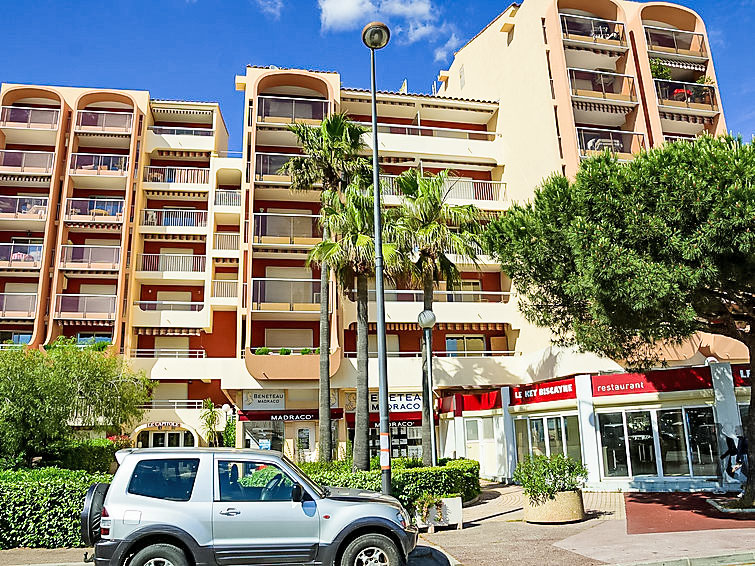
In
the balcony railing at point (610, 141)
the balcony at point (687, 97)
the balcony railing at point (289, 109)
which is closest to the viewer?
the balcony railing at point (610, 141)

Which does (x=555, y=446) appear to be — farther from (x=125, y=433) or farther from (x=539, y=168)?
(x=125, y=433)

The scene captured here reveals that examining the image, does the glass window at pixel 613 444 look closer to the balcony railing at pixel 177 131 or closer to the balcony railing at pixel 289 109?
the balcony railing at pixel 289 109

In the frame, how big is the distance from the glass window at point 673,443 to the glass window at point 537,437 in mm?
4154

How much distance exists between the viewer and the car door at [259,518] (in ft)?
25.1

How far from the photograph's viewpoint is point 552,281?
625 inches

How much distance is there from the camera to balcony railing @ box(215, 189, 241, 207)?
3444 cm

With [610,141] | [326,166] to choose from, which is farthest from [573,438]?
[610,141]

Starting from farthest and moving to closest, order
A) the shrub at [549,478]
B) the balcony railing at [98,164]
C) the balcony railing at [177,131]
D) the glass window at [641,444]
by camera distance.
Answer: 1. the balcony railing at [177,131]
2. the balcony railing at [98,164]
3. the glass window at [641,444]
4. the shrub at [549,478]

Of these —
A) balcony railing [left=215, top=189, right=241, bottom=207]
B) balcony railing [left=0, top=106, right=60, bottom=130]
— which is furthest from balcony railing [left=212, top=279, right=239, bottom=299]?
balcony railing [left=0, top=106, right=60, bottom=130]

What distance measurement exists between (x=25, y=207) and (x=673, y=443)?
32.7m

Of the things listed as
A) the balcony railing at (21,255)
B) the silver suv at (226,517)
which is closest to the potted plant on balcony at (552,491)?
the silver suv at (226,517)

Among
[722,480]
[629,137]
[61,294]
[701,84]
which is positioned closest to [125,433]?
[61,294]

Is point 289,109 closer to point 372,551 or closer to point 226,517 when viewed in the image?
A: point 226,517

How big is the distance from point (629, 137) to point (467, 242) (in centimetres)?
1493
